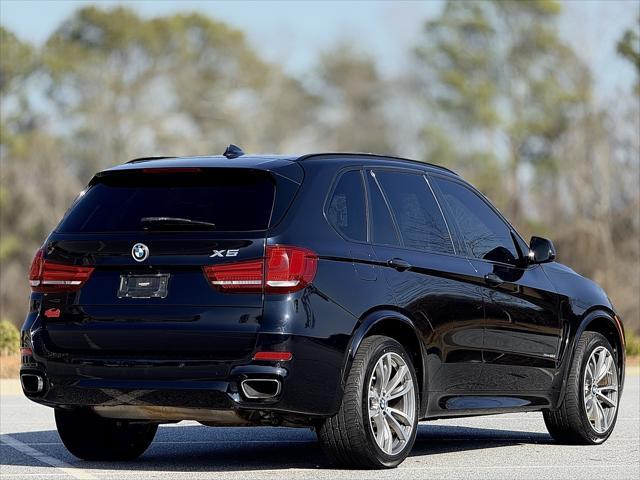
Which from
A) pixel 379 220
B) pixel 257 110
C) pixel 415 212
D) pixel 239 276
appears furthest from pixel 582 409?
pixel 257 110

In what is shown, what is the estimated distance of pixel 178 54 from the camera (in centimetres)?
6956

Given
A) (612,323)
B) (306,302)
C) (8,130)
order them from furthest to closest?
(8,130), (612,323), (306,302)

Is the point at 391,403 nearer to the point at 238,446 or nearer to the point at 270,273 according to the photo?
the point at 270,273

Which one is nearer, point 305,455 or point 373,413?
point 373,413

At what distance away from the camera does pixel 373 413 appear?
9.15 meters

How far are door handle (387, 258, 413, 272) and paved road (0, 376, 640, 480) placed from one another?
121cm

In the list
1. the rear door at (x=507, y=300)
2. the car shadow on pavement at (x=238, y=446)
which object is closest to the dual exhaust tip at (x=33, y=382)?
the car shadow on pavement at (x=238, y=446)

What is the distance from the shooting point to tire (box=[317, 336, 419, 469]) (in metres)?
8.92

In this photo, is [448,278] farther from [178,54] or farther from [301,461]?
[178,54]

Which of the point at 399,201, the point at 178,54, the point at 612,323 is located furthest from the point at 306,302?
the point at 178,54

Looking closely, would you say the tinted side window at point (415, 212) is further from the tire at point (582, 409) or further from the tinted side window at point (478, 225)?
the tire at point (582, 409)

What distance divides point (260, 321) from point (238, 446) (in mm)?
2833

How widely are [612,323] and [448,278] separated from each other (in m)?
2.25

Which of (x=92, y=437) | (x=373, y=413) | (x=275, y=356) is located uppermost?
(x=275, y=356)
